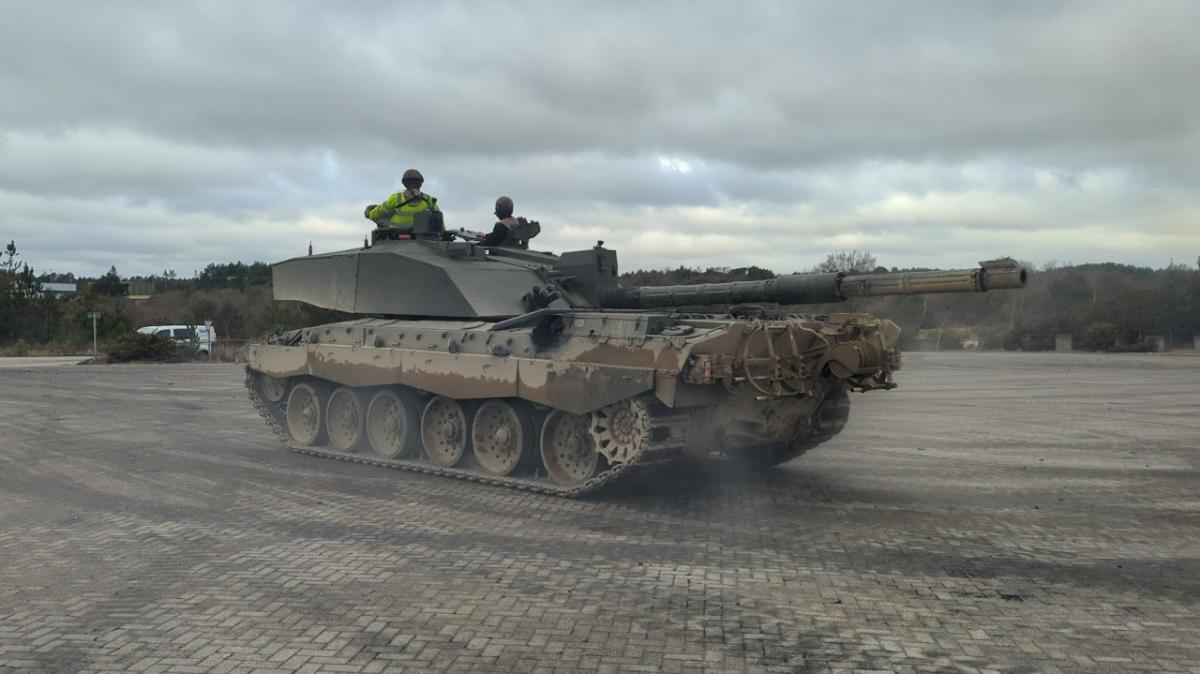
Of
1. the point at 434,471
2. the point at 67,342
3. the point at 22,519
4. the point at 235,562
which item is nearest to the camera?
the point at 235,562

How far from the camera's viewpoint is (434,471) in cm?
1196

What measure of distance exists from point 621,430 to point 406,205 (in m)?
5.55

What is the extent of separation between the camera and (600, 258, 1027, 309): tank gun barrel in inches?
371

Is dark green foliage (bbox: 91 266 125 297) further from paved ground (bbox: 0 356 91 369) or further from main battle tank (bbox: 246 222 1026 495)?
main battle tank (bbox: 246 222 1026 495)

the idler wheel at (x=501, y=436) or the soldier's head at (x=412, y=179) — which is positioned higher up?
the soldier's head at (x=412, y=179)

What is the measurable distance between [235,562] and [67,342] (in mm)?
44610

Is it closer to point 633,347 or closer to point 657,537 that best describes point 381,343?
point 633,347

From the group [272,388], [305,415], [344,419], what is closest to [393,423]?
[344,419]

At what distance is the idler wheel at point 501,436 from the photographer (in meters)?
11.4

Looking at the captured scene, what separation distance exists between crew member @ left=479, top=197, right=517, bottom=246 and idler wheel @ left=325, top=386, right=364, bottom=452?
2801mm

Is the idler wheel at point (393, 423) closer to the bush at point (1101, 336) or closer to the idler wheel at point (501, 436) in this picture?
the idler wheel at point (501, 436)

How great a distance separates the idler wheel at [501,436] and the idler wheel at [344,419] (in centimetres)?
246

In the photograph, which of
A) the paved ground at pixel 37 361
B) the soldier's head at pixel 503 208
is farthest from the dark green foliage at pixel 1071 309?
the paved ground at pixel 37 361

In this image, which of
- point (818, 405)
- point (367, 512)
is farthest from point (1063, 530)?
point (367, 512)
